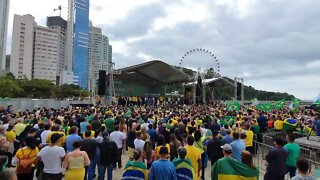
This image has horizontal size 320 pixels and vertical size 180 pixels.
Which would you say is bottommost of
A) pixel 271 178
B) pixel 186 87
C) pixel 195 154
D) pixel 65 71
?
pixel 271 178

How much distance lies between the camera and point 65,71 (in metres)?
124

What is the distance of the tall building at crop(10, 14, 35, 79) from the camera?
374ft

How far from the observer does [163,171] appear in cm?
439

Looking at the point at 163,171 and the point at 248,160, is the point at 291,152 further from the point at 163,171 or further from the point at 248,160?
the point at 163,171

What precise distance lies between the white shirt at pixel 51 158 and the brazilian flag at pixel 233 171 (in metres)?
2.86

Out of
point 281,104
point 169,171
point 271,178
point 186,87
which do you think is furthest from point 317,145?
point 186,87

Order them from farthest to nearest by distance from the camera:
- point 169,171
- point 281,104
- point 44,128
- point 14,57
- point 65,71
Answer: point 65,71
point 14,57
point 281,104
point 44,128
point 169,171

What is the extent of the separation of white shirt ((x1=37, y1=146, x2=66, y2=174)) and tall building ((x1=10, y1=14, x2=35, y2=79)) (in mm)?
120970

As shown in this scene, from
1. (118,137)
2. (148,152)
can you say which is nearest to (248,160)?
(148,152)

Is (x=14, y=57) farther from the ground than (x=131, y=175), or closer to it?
farther from the ground

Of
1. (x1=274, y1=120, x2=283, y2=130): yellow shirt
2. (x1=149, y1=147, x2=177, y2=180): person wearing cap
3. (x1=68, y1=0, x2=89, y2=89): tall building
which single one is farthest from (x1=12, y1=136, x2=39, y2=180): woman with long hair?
(x1=68, y1=0, x2=89, y2=89): tall building

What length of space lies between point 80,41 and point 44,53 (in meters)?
17.5

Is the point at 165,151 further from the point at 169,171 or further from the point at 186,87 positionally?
the point at 186,87

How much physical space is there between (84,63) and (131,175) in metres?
121
